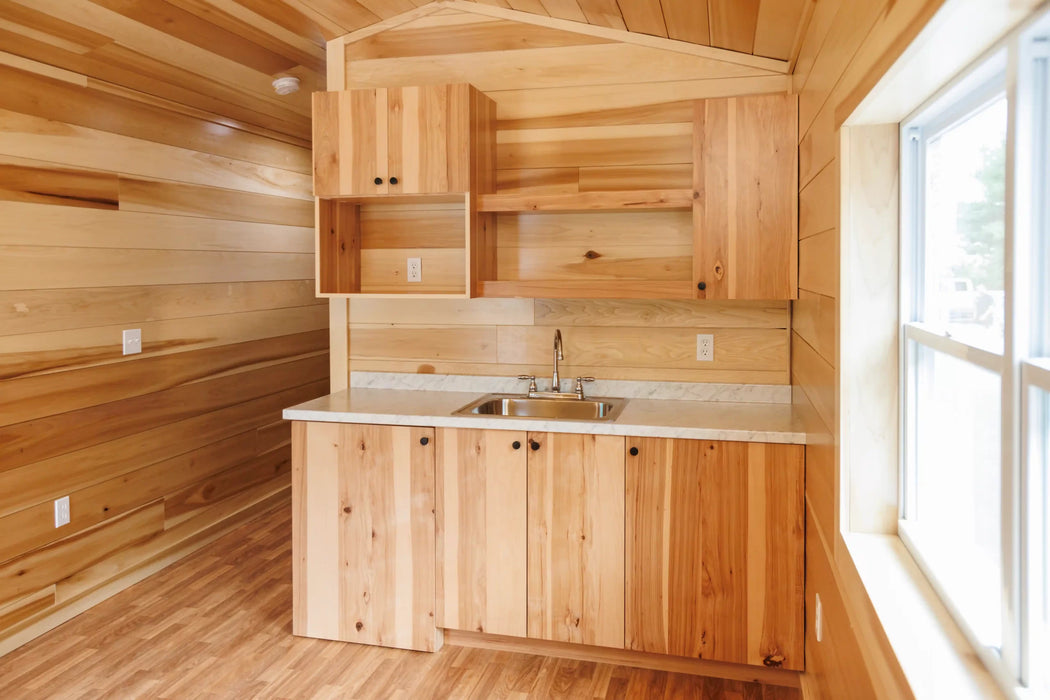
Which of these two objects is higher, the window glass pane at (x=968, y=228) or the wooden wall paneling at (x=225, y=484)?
the window glass pane at (x=968, y=228)

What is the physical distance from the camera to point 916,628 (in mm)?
1341

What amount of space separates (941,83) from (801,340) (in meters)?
1.44

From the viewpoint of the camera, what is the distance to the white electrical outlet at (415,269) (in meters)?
3.43

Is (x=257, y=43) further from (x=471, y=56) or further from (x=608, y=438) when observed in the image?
(x=608, y=438)

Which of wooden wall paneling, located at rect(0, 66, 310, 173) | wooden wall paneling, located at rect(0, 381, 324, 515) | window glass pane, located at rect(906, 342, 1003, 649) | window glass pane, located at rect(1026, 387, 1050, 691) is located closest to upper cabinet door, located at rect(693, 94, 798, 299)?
window glass pane, located at rect(906, 342, 1003, 649)

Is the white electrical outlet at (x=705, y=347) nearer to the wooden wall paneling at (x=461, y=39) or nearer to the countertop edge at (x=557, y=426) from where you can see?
the countertop edge at (x=557, y=426)

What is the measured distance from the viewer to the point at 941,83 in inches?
54.5

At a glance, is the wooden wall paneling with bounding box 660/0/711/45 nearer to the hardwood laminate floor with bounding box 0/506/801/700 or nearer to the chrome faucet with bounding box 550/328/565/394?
the chrome faucet with bounding box 550/328/565/394

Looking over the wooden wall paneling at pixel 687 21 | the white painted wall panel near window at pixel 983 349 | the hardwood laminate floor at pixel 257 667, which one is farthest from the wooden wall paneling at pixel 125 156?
the white painted wall panel near window at pixel 983 349

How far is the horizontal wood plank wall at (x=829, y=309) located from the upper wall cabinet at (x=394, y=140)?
121 centimetres

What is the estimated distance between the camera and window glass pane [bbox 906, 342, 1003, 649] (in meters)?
1.26

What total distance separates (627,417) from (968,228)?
5.21 ft

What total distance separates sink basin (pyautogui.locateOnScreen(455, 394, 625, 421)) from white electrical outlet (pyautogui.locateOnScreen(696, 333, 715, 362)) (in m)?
0.36

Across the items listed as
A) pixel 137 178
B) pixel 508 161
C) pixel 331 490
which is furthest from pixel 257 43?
pixel 331 490
